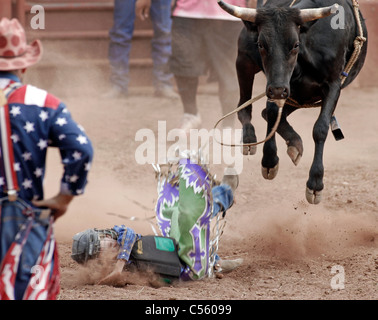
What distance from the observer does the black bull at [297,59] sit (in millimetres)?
4453

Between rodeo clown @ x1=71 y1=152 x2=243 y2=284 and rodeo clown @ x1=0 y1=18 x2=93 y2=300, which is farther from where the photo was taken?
rodeo clown @ x1=71 y1=152 x2=243 y2=284

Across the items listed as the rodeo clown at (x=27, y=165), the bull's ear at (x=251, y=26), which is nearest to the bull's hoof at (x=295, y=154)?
the bull's ear at (x=251, y=26)

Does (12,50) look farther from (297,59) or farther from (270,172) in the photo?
(270,172)

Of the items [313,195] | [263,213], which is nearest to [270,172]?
[313,195]

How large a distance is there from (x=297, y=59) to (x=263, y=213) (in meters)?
1.79

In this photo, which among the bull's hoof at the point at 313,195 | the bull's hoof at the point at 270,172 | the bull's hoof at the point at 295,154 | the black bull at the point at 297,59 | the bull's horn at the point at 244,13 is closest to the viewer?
the black bull at the point at 297,59

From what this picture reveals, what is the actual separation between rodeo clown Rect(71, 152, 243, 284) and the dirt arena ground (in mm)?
107

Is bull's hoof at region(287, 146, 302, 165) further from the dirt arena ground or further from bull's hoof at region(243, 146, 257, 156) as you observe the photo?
the dirt arena ground

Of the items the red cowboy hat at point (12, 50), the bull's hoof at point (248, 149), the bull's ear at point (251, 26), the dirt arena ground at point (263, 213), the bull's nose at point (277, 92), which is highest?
the red cowboy hat at point (12, 50)

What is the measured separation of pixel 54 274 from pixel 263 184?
4.00 meters

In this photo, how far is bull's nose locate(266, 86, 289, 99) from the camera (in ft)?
14.2

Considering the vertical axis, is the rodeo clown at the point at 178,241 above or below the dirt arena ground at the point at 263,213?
above

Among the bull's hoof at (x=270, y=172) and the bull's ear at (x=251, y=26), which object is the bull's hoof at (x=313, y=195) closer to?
the bull's hoof at (x=270, y=172)

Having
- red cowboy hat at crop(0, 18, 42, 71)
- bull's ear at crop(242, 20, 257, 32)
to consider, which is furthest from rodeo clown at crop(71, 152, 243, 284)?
red cowboy hat at crop(0, 18, 42, 71)
